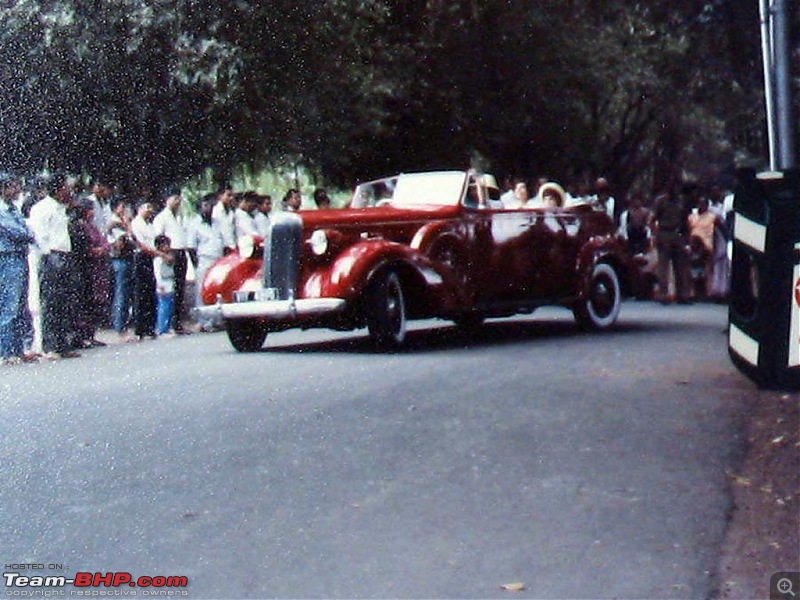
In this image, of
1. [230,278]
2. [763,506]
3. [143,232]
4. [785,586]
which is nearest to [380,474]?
[763,506]

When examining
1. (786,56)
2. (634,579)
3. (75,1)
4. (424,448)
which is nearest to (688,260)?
(75,1)

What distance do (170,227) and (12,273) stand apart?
11.0 feet

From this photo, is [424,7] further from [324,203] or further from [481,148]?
[324,203]

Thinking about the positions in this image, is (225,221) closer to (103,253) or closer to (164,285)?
(164,285)

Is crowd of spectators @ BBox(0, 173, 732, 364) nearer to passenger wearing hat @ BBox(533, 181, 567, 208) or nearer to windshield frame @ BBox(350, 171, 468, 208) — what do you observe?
passenger wearing hat @ BBox(533, 181, 567, 208)

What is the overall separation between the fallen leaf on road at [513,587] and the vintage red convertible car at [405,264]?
7.72m

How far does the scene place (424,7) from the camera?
24609 mm

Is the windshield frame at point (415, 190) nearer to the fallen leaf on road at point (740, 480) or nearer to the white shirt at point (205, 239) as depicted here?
the white shirt at point (205, 239)

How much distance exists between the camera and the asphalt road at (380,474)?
5.35 meters

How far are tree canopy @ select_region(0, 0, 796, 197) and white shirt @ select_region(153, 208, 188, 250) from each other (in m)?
1.42

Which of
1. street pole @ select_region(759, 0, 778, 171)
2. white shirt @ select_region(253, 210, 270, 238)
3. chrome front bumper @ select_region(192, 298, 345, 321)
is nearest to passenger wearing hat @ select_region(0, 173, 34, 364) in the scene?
chrome front bumper @ select_region(192, 298, 345, 321)

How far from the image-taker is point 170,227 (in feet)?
55.2

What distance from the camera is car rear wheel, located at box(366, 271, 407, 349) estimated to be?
42.7 feet

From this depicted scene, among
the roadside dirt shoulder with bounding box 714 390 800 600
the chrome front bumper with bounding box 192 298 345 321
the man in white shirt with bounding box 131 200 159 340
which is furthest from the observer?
the man in white shirt with bounding box 131 200 159 340
